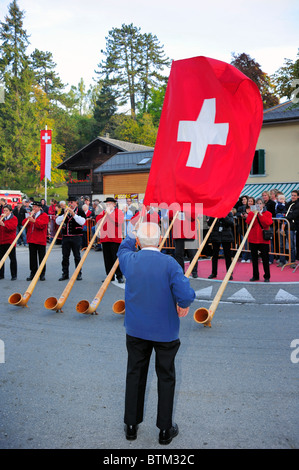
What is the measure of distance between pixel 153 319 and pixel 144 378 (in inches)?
21.6

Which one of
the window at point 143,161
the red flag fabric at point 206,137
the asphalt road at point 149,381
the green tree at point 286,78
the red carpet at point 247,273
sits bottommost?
the red carpet at point 247,273

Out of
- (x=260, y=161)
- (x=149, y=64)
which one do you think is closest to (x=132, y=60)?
(x=149, y=64)

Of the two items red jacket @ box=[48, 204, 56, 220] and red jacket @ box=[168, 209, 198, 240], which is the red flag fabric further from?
red jacket @ box=[48, 204, 56, 220]

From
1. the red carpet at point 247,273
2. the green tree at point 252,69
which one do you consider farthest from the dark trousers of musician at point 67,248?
the green tree at point 252,69

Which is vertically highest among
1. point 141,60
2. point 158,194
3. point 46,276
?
point 141,60

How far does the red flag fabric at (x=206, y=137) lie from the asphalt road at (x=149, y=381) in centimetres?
194

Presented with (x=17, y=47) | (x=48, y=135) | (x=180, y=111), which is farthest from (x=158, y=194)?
(x=17, y=47)

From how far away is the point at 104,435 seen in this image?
361 centimetres

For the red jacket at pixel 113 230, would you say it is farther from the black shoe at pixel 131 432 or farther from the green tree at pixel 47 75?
the green tree at pixel 47 75

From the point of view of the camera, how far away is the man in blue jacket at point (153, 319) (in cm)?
358

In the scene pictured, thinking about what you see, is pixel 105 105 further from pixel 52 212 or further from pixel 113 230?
pixel 113 230

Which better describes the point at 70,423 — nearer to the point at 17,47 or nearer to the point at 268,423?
the point at 268,423
